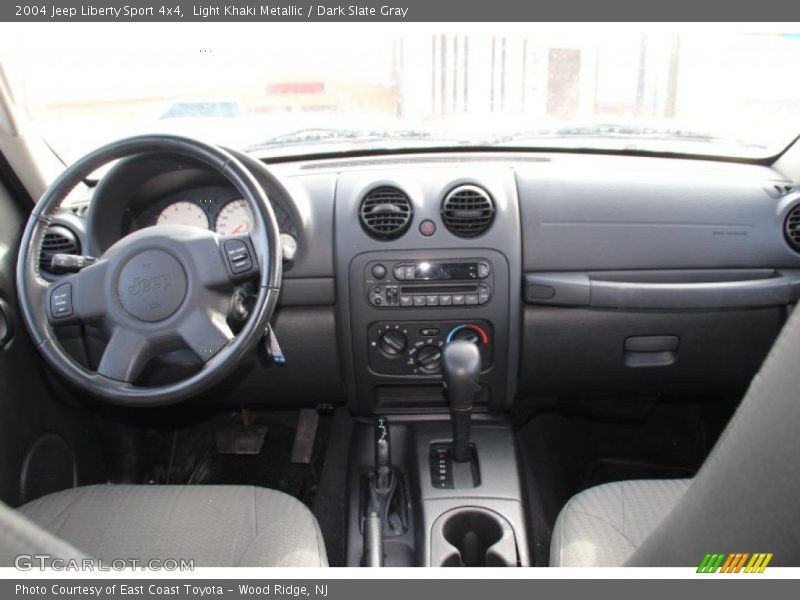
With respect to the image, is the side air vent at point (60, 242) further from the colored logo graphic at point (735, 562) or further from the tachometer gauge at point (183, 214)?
the colored logo graphic at point (735, 562)

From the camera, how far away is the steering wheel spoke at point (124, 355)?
1.53 meters

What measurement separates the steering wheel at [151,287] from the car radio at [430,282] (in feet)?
1.66

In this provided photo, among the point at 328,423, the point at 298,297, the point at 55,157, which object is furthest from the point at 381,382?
the point at 55,157

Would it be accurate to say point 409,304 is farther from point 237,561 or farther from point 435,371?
point 237,561

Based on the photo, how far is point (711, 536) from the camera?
740 mm

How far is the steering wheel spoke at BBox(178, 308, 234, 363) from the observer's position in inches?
60.0

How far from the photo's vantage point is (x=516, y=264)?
78.5 inches

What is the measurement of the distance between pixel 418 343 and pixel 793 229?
122cm

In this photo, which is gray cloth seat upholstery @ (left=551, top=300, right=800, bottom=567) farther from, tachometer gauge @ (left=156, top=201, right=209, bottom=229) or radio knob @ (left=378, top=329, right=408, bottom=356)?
tachometer gauge @ (left=156, top=201, right=209, bottom=229)

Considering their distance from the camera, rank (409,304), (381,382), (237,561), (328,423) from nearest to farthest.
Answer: (237,561), (409,304), (381,382), (328,423)

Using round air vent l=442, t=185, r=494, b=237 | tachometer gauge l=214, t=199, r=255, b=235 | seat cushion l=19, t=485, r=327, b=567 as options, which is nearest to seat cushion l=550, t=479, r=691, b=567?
seat cushion l=19, t=485, r=327, b=567

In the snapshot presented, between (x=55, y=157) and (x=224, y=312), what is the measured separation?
1040 mm

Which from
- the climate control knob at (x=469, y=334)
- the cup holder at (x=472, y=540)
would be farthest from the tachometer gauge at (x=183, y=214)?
the cup holder at (x=472, y=540)

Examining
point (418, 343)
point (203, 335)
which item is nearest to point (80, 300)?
point (203, 335)
